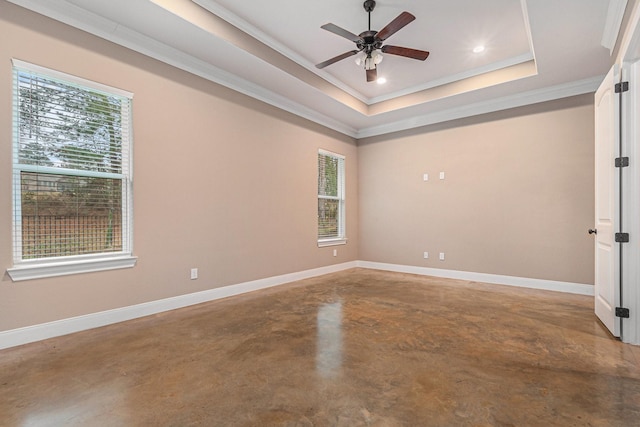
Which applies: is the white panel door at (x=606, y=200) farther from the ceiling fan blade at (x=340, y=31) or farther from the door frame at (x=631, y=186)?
the ceiling fan blade at (x=340, y=31)

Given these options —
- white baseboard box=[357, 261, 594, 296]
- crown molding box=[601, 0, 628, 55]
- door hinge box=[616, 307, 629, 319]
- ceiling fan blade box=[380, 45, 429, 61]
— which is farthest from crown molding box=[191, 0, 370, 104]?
door hinge box=[616, 307, 629, 319]

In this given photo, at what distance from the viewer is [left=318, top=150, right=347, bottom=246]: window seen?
5.69 meters

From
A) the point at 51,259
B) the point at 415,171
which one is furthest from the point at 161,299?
the point at 415,171

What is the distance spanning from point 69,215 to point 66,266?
471 millimetres

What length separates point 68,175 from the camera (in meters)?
2.77

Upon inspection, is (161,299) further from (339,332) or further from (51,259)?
(339,332)

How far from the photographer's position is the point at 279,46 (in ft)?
12.3

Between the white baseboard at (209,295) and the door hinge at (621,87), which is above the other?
the door hinge at (621,87)

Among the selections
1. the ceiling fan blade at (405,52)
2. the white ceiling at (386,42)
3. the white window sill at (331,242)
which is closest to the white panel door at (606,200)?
the white ceiling at (386,42)

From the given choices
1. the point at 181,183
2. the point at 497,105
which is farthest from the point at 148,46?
the point at 497,105

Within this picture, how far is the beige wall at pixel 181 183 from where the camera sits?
253 centimetres

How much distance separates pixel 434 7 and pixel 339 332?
3397 mm

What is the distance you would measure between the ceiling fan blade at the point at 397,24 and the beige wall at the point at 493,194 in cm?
292

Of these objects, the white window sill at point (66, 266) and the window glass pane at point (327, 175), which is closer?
the white window sill at point (66, 266)
